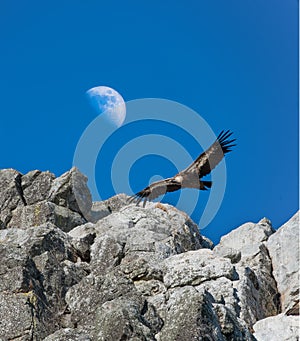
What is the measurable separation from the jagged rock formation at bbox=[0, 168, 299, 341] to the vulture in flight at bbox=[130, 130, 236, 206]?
2.54 m

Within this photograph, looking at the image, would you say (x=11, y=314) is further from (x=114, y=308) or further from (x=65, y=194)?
(x=65, y=194)

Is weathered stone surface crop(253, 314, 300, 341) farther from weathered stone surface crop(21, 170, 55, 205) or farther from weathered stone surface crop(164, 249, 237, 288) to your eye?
weathered stone surface crop(21, 170, 55, 205)

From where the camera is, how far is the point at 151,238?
31750 millimetres

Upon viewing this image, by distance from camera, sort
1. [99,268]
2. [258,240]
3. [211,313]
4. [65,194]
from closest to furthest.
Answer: [211,313]
[99,268]
[258,240]
[65,194]

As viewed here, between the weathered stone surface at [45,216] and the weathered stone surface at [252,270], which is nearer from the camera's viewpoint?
the weathered stone surface at [252,270]

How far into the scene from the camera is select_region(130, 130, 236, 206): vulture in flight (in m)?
26.5

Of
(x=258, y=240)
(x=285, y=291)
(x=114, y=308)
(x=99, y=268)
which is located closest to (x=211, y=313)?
(x=114, y=308)

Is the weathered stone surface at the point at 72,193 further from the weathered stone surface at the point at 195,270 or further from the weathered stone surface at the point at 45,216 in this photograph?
the weathered stone surface at the point at 195,270

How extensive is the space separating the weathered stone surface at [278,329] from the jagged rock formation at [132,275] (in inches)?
1.3

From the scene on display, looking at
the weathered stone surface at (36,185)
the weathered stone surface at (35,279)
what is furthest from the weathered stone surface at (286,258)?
the weathered stone surface at (36,185)

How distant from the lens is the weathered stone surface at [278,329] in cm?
2336

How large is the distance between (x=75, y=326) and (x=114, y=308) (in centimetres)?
328

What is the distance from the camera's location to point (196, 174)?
2775cm

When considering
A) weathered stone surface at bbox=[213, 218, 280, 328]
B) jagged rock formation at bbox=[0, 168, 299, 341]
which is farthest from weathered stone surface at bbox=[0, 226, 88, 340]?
weathered stone surface at bbox=[213, 218, 280, 328]
